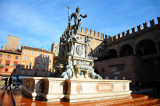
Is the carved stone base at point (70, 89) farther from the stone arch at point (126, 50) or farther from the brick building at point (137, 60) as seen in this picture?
the stone arch at point (126, 50)

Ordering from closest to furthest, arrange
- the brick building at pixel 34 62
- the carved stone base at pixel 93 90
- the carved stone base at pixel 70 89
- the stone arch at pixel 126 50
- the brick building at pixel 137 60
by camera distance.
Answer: the carved stone base at pixel 70 89, the carved stone base at pixel 93 90, the brick building at pixel 137 60, the stone arch at pixel 126 50, the brick building at pixel 34 62

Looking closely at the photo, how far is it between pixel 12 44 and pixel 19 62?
8.79 meters

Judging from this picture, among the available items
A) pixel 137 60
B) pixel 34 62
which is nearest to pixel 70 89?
pixel 137 60

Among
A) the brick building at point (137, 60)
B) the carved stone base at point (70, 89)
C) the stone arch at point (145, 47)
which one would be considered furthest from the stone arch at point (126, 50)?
the carved stone base at point (70, 89)

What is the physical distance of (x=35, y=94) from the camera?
459cm

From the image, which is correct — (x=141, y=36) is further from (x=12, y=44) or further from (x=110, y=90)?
(x=12, y=44)

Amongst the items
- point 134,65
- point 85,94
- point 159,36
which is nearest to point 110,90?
point 85,94

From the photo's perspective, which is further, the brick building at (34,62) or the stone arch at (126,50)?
the brick building at (34,62)

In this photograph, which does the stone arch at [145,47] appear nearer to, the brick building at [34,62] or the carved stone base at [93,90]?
the carved stone base at [93,90]

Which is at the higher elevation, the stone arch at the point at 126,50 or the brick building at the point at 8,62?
the stone arch at the point at 126,50

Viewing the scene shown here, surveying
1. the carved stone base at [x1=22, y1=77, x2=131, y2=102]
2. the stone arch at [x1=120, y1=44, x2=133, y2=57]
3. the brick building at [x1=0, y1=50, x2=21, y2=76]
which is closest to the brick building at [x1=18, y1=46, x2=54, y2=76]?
the brick building at [x1=0, y1=50, x2=21, y2=76]

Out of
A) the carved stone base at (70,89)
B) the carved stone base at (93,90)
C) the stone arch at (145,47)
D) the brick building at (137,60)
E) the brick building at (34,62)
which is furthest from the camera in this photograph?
the brick building at (34,62)

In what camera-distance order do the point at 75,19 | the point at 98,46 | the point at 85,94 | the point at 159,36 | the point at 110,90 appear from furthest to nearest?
1. the point at 98,46
2. the point at 159,36
3. the point at 75,19
4. the point at 110,90
5. the point at 85,94

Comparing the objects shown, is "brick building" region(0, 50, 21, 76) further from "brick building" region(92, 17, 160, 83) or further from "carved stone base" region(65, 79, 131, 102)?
"carved stone base" region(65, 79, 131, 102)
